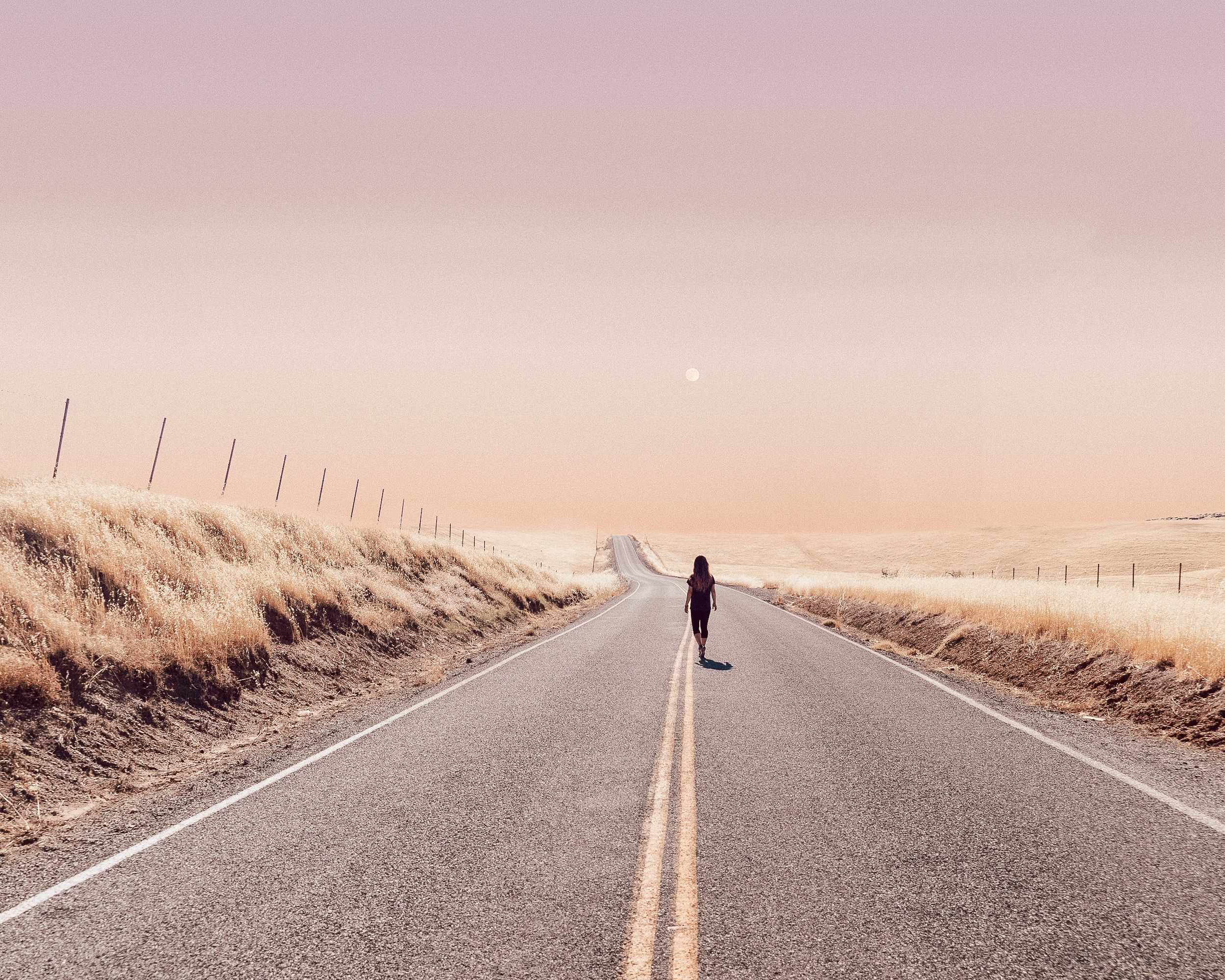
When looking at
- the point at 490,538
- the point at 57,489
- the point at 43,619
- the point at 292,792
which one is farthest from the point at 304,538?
the point at 490,538

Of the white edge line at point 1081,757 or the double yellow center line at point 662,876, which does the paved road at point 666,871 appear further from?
the white edge line at point 1081,757

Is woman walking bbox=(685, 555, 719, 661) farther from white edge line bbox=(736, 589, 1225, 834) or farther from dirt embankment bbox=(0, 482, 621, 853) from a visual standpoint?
dirt embankment bbox=(0, 482, 621, 853)

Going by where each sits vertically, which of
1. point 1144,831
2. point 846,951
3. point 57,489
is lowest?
point 846,951

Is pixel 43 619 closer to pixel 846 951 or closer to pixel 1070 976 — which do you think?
pixel 846 951

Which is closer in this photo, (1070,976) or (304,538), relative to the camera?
(1070,976)

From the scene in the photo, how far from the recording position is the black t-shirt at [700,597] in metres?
15.2

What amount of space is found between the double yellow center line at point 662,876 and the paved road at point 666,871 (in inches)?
0.7

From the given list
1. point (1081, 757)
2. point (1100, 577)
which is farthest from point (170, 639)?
point (1100, 577)

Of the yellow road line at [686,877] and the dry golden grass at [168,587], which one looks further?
the dry golden grass at [168,587]

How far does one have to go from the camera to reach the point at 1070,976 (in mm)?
3273

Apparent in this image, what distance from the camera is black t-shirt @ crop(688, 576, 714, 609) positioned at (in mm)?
15211

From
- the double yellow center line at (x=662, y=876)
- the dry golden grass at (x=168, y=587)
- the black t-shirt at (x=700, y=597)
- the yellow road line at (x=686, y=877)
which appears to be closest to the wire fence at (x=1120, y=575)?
the black t-shirt at (x=700, y=597)

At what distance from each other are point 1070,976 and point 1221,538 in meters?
102

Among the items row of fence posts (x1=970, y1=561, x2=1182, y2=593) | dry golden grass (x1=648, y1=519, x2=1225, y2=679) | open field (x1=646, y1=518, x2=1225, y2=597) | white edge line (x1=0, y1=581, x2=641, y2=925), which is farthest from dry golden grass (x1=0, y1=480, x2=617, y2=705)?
open field (x1=646, y1=518, x2=1225, y2=597)
